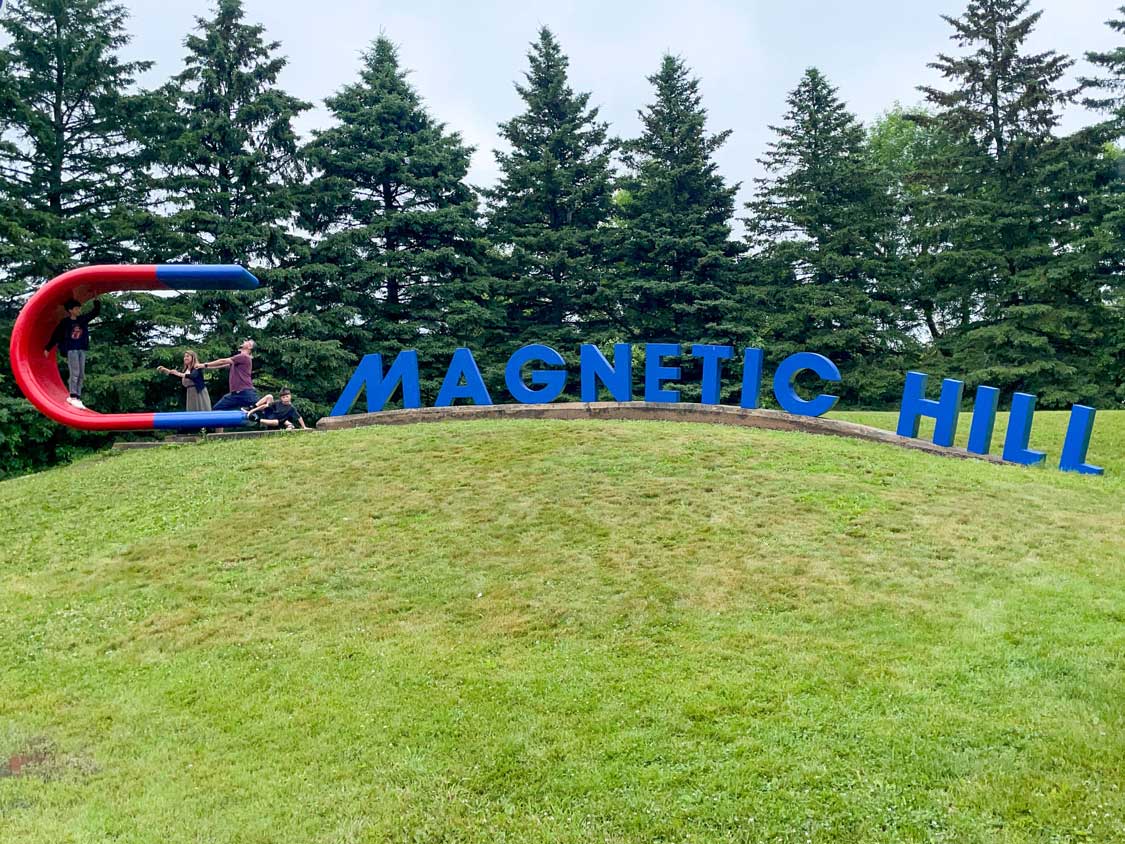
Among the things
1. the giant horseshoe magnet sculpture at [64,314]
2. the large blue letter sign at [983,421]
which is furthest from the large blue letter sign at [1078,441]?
the giant horseshoe magnet sculpture at [64,314]

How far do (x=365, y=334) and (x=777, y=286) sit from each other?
520 inches

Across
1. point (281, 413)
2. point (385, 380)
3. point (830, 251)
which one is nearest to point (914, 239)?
point (830, 251)

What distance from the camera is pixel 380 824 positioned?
4164 mm

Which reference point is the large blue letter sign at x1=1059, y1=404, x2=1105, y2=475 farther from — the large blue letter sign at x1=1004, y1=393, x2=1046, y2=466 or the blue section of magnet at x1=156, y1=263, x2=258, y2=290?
the blue section of magnet at x1=156, y1=263, x2=258, y2=290

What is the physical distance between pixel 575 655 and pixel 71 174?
20.9 meters

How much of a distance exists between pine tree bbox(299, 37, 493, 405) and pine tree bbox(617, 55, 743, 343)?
518 cm

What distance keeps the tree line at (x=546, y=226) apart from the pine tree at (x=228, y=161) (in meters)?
0.07

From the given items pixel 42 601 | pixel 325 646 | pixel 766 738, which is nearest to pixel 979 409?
pixel 766 738

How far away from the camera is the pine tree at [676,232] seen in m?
25.7

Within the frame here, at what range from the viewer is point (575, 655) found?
6047mm

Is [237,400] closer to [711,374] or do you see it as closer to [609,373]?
[609,373]

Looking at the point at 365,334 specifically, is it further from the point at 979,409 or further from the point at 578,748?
the point at 578,748

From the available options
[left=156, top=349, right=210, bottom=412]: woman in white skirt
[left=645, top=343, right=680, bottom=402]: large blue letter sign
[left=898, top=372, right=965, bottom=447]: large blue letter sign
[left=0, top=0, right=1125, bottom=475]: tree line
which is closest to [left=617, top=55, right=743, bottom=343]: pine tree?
[left=0, top=0, right=1125, bottom=475]: tree line

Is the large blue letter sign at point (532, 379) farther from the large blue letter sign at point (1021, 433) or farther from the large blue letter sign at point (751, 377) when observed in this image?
the large blue letter sign at point (1021, 433)
